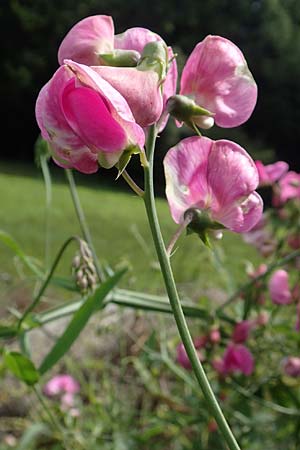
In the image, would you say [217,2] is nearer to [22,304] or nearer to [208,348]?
[22,304]

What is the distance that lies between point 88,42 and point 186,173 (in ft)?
0.27

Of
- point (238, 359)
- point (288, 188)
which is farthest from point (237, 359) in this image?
point (288, 188)

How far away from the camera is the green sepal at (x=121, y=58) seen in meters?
0.36

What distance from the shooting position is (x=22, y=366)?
→ 1.98ft

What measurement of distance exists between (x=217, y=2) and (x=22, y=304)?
13.9 m

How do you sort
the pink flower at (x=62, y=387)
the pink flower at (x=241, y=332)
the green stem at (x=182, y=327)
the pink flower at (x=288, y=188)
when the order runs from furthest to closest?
the pink flower at (x=62, y=387)
the pink flower at (x=288, y=188)
the pink flower at (x=241, y=332)
the green stem at (x=182, y=327)

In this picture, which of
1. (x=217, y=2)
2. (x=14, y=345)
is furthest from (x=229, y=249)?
(x=217, y=2)

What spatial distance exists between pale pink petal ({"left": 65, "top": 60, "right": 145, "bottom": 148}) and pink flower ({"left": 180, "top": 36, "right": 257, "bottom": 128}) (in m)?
0.10

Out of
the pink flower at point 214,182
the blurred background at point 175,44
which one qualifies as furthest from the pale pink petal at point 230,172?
the blurred background at point 175,44

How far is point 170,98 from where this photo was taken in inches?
14.7

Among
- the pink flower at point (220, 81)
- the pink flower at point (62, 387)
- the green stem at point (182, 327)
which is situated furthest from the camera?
the pink flower at point (62, 387)

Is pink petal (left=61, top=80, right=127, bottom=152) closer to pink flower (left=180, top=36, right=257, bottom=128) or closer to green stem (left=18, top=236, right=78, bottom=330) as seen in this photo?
pink flower (left=180, top=36, right=257, bottom=128)

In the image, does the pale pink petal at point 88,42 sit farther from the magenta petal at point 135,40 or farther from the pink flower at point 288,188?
the pink flower at point 288,188

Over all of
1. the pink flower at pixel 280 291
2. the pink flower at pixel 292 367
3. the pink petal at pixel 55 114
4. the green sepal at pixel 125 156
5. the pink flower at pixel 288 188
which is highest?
the pink petal at pixel 55 114
